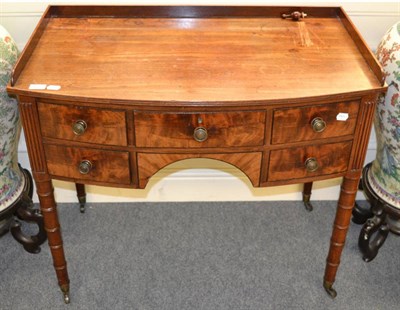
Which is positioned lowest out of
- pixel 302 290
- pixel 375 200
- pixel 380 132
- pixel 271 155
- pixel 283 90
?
pixel 302 290

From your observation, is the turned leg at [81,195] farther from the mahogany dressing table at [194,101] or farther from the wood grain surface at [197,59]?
the wood grain surface at [197,59]

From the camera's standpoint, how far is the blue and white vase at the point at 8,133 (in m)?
1.88

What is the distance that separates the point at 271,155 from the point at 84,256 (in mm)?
1034

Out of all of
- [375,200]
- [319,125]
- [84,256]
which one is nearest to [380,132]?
[375,200]

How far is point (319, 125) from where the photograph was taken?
1608 millimetres

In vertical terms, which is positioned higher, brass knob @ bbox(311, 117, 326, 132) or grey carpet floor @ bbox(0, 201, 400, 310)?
brass knob @ bbox(311, 117, 326, 132)

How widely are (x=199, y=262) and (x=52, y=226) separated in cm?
67

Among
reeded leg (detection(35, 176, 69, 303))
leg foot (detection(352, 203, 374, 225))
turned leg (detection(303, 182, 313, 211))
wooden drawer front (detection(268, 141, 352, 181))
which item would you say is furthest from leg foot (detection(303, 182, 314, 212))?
reeded leg (detection(35, 176, 69, 303))

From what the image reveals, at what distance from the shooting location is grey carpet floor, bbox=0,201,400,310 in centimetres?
210

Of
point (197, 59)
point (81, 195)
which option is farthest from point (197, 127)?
point (81, 195)

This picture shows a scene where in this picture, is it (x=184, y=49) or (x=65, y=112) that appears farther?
(x=184, y=49)

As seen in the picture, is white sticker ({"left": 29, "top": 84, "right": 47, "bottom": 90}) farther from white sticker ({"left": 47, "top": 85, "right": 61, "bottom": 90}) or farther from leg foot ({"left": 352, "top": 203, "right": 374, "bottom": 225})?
leg foot ({"left": 352, "top": 203, "right": 374, "bottom": 225})

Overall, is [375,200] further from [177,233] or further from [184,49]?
[184,49]

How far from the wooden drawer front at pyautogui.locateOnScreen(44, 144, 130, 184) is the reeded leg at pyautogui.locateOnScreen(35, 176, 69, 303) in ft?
0.24
